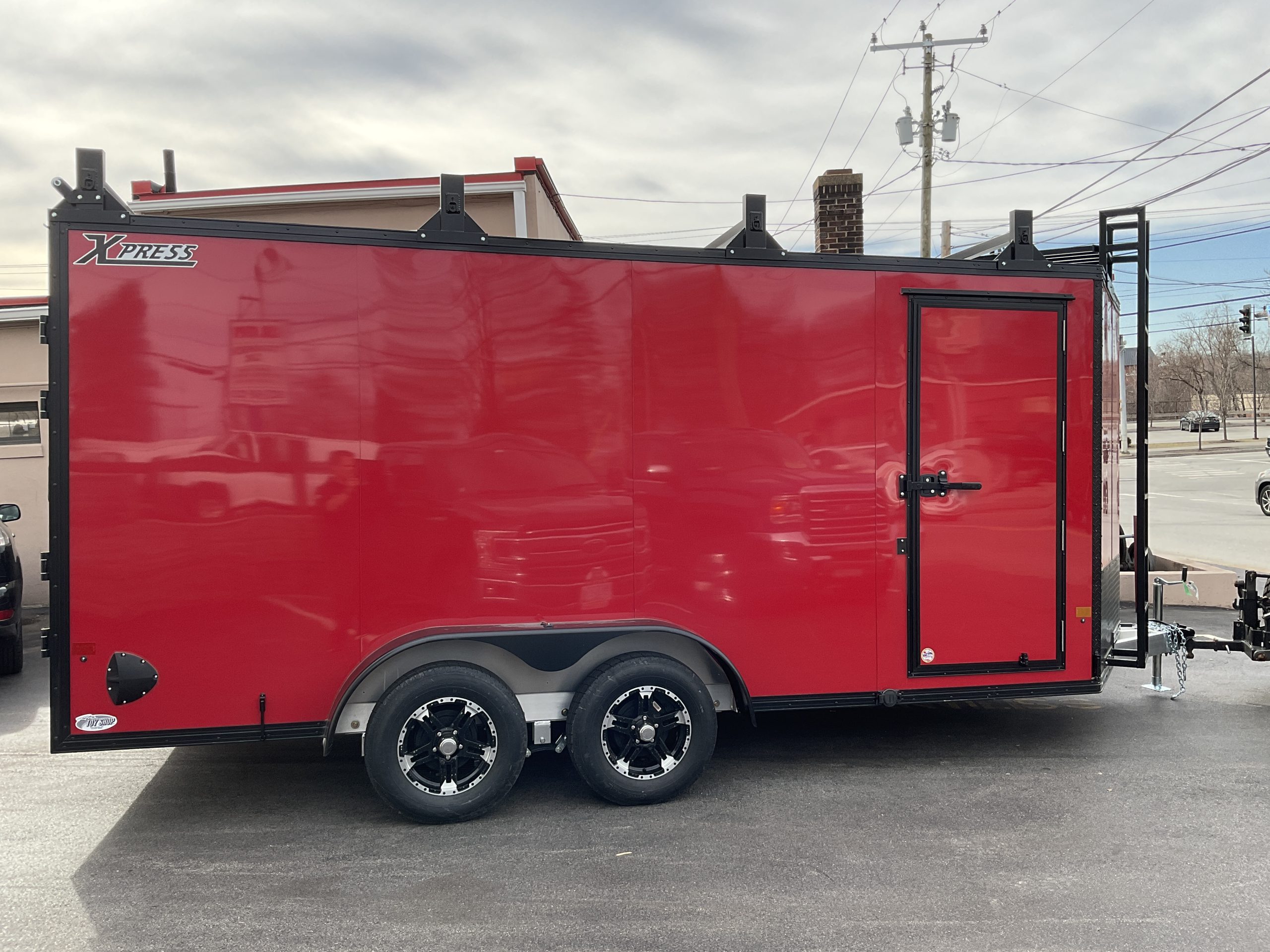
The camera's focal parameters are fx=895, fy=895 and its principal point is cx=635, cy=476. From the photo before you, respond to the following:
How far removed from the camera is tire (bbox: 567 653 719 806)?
15.4ft

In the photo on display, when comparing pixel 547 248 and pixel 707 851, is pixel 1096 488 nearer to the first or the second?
pixel 707 851

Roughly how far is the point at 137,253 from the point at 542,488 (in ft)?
7.43

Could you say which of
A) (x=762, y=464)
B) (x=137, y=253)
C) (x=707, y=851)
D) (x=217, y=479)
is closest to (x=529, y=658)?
(x=707, y=851)

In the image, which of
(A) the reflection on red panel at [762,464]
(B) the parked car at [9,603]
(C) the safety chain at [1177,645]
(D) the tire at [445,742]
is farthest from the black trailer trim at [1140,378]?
(B) the parked car at [9,603]

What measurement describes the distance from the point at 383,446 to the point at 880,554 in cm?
281

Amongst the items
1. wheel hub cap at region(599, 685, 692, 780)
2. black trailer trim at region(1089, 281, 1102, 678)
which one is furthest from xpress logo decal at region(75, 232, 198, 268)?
black trailer trim at region(1089, 281, 1102, 678)

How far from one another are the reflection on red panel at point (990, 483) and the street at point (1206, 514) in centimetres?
367

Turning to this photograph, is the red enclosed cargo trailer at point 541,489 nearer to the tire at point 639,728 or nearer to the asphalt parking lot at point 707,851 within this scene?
the tire at point 639,728

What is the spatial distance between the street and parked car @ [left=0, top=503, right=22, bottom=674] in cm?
994

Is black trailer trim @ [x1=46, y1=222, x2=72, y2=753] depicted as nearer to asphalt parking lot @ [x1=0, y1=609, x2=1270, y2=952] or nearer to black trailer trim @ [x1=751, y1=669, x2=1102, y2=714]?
asphalt parking lot @ [x1=0, y1=609, x2=1270, y2=952]

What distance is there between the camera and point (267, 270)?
4461 millimetres

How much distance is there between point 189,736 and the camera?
446 centimetres

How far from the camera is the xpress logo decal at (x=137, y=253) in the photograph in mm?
4285

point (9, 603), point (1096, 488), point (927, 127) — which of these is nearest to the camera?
point (1096, 488)
